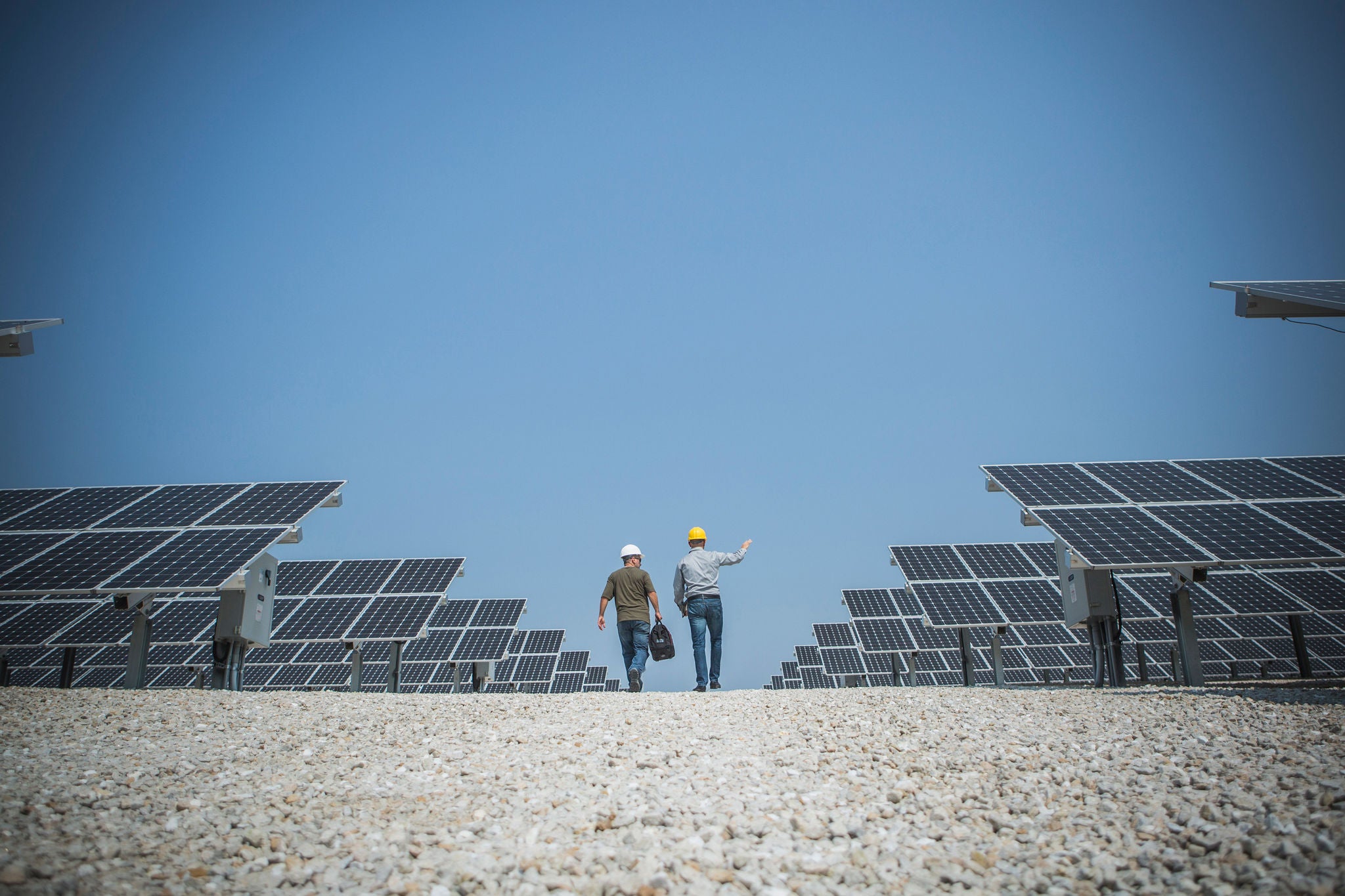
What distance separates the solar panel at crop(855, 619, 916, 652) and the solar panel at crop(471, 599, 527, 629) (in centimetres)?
Result: 980

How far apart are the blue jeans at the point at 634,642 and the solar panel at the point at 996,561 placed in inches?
340

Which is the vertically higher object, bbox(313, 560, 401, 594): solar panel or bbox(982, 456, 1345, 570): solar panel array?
bbox(982, 456, 1345, 570): solar panel array

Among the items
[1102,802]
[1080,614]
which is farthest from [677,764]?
[1080,614]

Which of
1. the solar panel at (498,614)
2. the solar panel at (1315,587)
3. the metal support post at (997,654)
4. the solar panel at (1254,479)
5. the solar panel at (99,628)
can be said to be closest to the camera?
the solar panel at (1254,479)

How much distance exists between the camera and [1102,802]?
12.8ft

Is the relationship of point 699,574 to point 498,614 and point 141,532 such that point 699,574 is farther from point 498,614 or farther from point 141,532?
point 498,614

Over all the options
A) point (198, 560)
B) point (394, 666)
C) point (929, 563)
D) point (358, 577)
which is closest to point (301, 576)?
point (358, 577)

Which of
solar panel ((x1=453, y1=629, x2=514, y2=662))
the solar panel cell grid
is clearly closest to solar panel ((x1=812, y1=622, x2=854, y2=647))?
solar panel ((x1=453, y1=629, x2=514, y2=662))

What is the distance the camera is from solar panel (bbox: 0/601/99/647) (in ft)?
48.1

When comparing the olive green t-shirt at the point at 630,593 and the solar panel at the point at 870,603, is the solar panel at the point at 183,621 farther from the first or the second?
the solar panel at the point at 870,603

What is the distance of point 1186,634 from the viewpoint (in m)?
10.1

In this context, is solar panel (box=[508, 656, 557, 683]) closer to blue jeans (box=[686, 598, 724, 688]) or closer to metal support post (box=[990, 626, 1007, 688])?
metal support post (box=[990, 626, 1007, 688])

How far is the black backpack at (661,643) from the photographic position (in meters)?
10.1

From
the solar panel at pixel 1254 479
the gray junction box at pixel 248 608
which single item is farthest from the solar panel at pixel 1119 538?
the gray junction box at pixel 248 608
